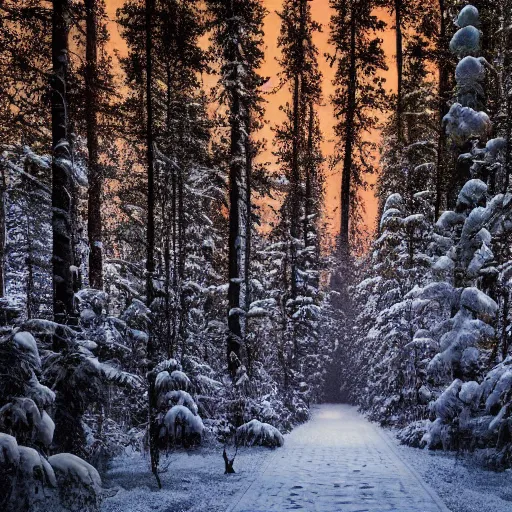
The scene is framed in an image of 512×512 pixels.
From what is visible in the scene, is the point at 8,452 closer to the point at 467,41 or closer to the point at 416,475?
the point at 416,475

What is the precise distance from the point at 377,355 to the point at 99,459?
15.3 m

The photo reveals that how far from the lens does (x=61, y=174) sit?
395 inches

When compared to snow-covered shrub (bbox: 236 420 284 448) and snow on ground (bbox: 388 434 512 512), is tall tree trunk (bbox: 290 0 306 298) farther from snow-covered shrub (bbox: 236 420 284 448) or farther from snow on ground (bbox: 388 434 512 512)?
snow on ground (bbox: 388 434 512 512)

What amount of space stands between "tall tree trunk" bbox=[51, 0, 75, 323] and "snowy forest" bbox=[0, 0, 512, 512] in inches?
1.5

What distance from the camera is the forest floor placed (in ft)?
29.8

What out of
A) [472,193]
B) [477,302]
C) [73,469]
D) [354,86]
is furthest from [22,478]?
[354,86]

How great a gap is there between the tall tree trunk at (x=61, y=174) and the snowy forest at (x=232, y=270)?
4cm

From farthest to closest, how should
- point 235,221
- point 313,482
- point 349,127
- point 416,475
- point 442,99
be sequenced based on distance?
point 349,127
point 235,221
point 442,99
point 416,475
point 313,482

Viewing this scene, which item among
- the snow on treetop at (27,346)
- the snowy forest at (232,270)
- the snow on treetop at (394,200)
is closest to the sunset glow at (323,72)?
the snowy forest at (232,270)

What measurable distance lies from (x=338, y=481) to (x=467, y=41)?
10957 mm

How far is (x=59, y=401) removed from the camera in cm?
868

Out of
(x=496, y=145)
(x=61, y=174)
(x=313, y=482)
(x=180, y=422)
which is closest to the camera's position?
(x=61, y=174)

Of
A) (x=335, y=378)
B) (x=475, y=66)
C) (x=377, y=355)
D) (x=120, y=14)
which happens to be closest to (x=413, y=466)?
(x=475, y=66)

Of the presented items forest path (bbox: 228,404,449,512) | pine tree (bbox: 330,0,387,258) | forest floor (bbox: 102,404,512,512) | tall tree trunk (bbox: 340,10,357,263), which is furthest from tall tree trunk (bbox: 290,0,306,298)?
forest floor (bbox: 102,404,512,512)
